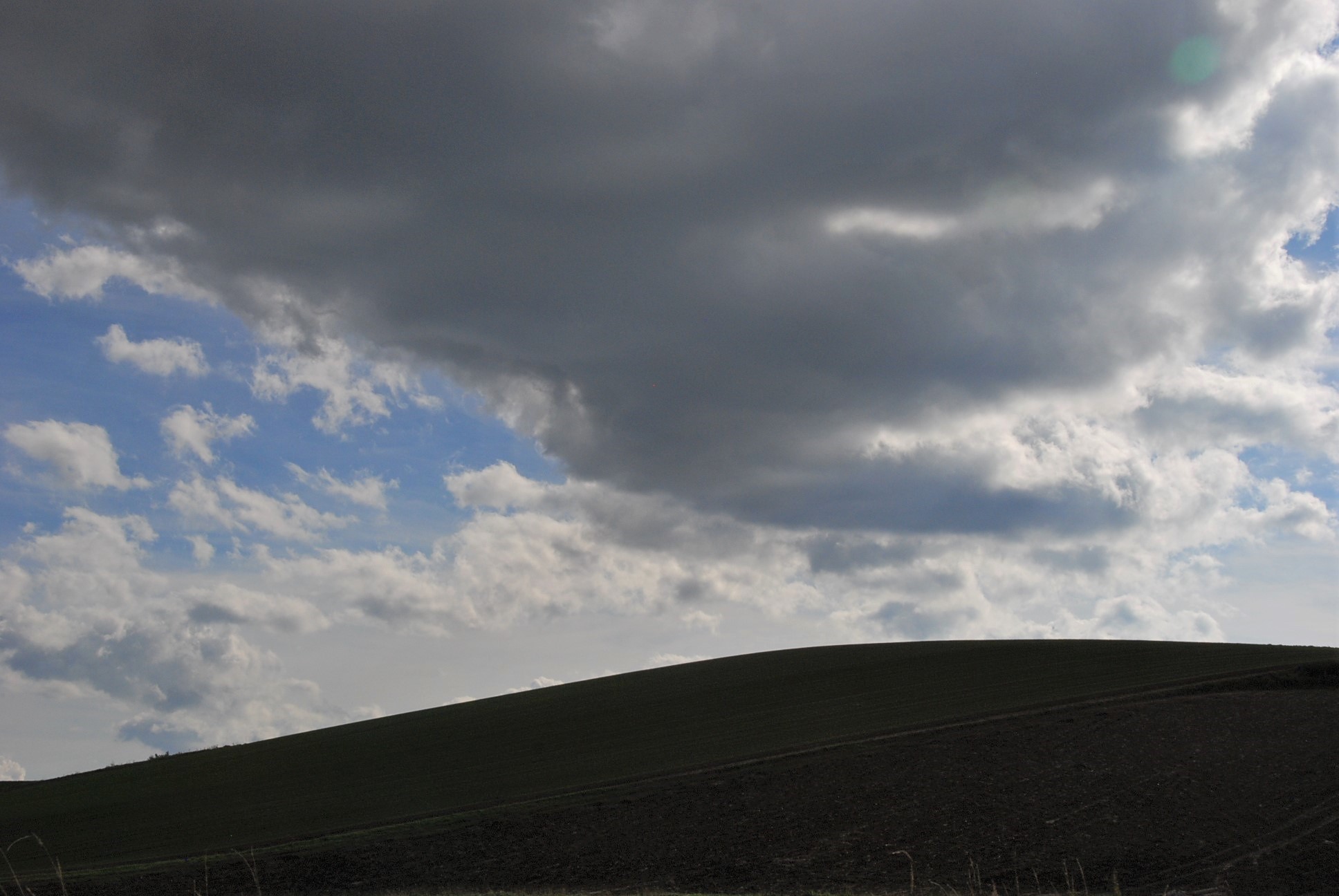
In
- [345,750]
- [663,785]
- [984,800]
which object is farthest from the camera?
[345,750]

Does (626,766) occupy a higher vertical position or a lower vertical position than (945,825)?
higher

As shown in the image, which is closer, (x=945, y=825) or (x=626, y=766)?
(x=945, y=825)

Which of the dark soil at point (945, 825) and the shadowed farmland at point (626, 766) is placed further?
the shadowed farmland at point (626, 766)

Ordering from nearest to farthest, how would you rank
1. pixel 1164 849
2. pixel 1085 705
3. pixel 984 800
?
pixel 1164 849, pixel 984 800, pixel 1085 705

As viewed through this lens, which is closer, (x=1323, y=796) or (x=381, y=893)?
(x=381, y=893)

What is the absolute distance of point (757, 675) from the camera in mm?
55656

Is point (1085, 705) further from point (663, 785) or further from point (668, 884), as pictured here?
point (668, 884)

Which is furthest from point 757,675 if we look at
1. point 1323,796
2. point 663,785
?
point 1323,796

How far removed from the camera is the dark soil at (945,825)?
20109mm

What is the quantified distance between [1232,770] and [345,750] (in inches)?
1535

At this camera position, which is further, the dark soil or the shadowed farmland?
the shadowed farmland

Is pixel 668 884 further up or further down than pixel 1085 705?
further down

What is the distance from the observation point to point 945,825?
23.7m

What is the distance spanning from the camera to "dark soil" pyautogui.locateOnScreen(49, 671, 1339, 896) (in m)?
20.1
